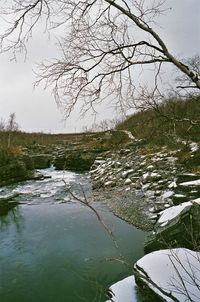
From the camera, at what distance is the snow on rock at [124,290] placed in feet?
16.2

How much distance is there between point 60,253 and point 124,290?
2.27 meters

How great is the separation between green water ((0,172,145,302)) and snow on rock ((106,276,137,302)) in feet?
0.68

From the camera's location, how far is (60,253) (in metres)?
7.12

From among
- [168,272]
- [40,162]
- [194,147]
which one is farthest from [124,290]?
[40,162]

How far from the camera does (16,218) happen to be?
390 inches

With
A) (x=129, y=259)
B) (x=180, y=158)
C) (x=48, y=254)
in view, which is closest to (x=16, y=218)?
(x=48, y=254)

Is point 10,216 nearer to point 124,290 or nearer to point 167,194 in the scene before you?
point 167,194

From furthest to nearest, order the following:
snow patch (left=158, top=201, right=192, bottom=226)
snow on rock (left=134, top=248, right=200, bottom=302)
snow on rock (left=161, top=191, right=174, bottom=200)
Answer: snow on rock (left=161, top=191, right=174, bottom=200)
snow patch (left=158, top=201, right=192, bottom=226)
snow on rock (left=134, top=248, right=200, bottom=302)

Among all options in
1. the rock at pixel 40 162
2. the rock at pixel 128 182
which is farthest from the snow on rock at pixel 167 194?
the rock at pixel 40 162

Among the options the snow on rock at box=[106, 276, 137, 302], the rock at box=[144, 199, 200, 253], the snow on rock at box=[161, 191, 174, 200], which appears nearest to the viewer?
the snow on rock at box=[106, 276, 137, 302]

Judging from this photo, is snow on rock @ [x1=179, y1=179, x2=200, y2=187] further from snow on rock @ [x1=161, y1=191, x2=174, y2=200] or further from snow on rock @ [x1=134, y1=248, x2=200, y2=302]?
snow on rock @ [x1=134, y1=248, x2=200, y2=302]

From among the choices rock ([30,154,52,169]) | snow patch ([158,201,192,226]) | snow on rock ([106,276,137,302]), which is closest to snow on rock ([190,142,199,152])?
snow patch ([158,201,192,226])

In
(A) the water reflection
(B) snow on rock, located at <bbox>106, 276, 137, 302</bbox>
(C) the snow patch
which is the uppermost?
(C) the snow patch

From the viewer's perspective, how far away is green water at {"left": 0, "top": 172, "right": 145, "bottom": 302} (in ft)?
18.6
